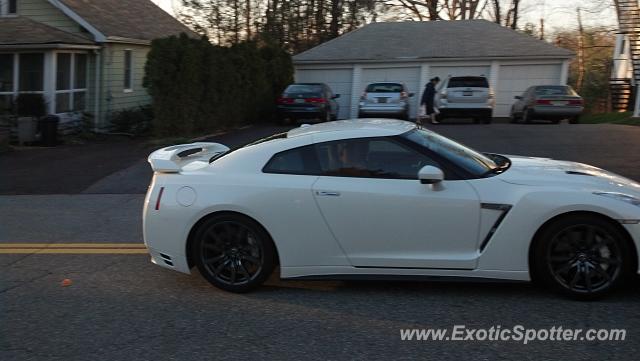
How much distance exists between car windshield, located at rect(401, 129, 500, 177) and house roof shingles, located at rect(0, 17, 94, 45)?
16.2m

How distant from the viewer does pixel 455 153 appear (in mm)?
5270

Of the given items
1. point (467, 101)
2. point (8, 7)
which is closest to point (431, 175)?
point (467, 101)

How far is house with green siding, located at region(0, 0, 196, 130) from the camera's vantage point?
19.1 meters

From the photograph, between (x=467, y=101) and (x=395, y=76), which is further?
(x=395, y=76)

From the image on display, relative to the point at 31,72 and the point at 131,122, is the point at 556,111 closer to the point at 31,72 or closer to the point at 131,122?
the point at 131,122

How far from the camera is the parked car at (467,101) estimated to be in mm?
20422

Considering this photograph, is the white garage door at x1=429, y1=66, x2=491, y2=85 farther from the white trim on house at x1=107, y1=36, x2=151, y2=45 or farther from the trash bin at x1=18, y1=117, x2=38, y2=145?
the trash bin at x1=18, y1=117, x2=38, y2=145

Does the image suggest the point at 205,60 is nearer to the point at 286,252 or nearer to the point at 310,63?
the point at 310,63

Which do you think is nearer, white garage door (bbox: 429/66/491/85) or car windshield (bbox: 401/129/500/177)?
car windshield (bbox: 401/129/500/177)

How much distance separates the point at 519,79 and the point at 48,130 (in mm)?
18611

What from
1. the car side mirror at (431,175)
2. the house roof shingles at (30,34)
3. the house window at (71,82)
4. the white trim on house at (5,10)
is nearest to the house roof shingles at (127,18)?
the house roof shingles at (30,34)

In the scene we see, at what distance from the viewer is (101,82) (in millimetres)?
21297

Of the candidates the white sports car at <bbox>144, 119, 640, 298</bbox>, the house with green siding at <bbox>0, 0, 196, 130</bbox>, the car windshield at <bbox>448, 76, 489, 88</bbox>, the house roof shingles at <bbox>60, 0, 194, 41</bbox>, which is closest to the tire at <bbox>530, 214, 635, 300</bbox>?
the white sports car at <bbox>144, 119, 640, 298</bbox>

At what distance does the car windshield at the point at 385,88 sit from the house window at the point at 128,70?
8.67m
